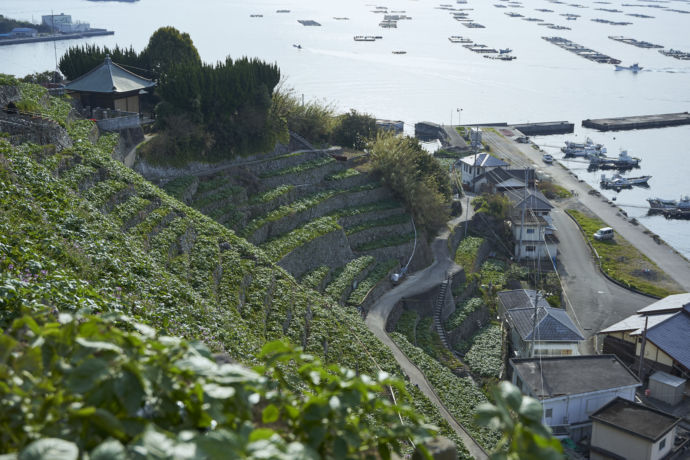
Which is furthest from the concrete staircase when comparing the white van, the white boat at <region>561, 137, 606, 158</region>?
the white boat at <region>561, 137, 606, 158</region>

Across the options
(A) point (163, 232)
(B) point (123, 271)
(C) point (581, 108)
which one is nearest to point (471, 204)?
(A) point (163, 232)

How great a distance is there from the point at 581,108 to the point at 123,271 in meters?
78.8

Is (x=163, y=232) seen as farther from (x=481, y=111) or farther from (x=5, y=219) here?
(x=481, y=111)

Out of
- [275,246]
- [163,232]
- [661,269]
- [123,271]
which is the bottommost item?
[661,269]

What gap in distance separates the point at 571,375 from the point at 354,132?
20995mm

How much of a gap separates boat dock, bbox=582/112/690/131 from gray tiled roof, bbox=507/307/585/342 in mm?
52473

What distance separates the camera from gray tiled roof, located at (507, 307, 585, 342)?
25.4 meters

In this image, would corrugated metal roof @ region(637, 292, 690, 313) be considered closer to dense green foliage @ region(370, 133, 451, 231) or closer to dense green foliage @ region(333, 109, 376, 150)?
dense green foliage @ region(370, 133, 451, 231)

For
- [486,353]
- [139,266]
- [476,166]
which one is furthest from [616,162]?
[139,266]

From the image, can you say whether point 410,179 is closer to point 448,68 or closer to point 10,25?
point 448,68

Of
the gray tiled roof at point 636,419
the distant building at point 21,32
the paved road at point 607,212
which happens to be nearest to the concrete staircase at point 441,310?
the gray tiled roof at point 636,419

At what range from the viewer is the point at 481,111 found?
251 ft

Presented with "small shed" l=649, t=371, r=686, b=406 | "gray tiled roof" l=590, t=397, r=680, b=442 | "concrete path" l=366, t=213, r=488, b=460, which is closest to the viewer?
"gray tiled roof" l=590, t=397, r=680, b=442

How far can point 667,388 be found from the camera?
23281 millimetres
